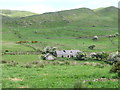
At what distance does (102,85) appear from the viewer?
18.2m

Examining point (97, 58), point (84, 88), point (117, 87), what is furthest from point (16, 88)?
point (97, 58)

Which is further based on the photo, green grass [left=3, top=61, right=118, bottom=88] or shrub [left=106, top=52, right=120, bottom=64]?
shrub [left=106, top=52, right=120, bottom=64]

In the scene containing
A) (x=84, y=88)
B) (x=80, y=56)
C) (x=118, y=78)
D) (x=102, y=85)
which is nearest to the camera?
(x=84, y=88)

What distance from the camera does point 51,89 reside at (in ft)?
54.2

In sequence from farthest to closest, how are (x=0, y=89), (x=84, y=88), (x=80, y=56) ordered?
(x=80, y=56)
(x=0, y=89)
(x=84, y=88)

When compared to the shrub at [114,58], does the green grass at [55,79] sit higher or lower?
higher

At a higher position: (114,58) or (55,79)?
(55,79)

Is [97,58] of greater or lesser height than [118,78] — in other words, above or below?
below

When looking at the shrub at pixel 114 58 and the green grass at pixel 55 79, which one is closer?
the green grass at pixel 55 79

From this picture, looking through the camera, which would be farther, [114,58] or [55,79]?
[114,58]

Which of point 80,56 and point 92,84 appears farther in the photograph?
point 80,56

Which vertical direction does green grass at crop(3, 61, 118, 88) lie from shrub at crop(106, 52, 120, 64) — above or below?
above

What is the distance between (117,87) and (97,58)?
149 ft

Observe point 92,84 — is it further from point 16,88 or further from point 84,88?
point 16,88
